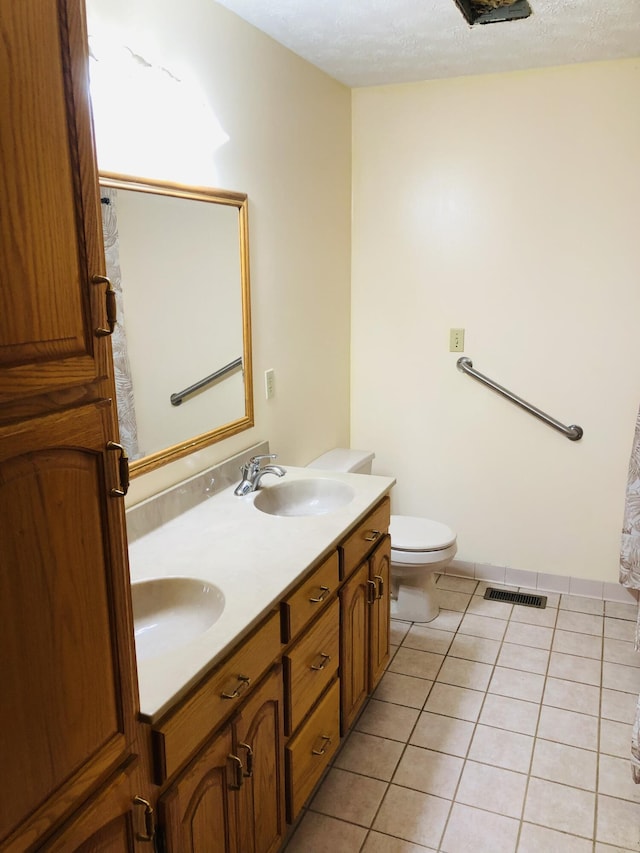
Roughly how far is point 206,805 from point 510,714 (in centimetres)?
139

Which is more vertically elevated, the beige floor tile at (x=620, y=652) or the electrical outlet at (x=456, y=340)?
the electrical outlet at (x=456, y=340)

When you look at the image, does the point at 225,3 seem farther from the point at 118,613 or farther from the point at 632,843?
the point at 632,843

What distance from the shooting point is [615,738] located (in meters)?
2.21

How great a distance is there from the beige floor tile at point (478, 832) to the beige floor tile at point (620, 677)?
0.83 metres

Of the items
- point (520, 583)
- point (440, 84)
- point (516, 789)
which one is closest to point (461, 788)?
point (516, 789)

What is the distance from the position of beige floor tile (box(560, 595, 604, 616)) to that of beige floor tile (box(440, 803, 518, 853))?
4.42ft

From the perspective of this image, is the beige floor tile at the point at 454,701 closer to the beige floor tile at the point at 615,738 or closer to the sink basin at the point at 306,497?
the beige floor tile at the point at 615,738

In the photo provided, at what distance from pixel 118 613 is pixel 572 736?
1.83m

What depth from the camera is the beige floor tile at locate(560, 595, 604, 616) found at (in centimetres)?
304

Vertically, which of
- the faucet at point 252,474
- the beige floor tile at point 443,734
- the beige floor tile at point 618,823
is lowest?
the beige floor tile at point 618,823

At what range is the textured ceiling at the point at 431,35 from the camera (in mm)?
2105

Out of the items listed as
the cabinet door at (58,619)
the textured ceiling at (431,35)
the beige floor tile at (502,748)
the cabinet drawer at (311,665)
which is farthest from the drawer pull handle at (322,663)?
the textured ceiling at (431,35)

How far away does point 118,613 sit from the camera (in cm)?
98

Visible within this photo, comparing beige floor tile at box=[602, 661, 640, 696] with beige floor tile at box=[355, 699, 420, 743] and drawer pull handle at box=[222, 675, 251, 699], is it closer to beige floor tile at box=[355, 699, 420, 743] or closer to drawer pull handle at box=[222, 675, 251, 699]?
beige floor tile at box=[355, 699, 420, 743]
